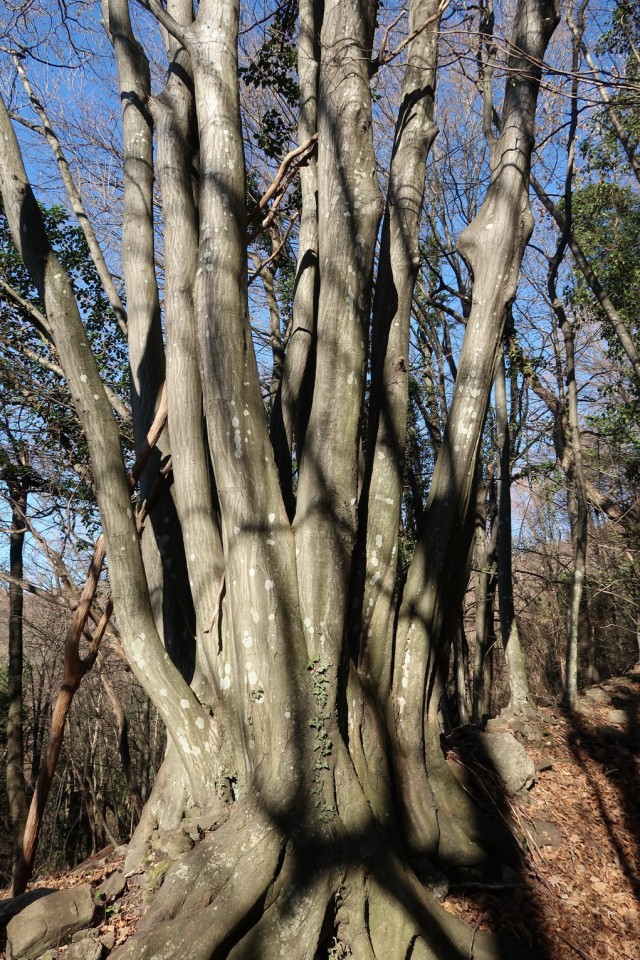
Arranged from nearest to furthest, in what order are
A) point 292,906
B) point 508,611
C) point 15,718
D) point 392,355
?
point 292,906
point 392,355
point 508,611
point 15,718

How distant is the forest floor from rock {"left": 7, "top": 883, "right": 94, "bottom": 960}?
146 mm

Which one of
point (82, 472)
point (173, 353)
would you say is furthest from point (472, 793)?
point (82, 472)

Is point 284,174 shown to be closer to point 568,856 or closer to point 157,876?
point 157,876

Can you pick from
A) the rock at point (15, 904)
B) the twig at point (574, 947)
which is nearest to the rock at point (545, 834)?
the twig at point (574, 947)

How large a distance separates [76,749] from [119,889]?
14.8 meters

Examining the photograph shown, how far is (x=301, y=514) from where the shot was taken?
3359 millimetres

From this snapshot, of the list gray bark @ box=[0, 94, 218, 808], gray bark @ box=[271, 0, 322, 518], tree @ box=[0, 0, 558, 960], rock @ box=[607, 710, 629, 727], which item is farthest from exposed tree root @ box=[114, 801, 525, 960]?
rock @ box=[607, 710, 629, 727]

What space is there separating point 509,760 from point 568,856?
0.70 meters

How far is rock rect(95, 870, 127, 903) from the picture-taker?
3082 millimetres

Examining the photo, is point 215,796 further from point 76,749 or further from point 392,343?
point 76,749

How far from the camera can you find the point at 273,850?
2793 millimetres

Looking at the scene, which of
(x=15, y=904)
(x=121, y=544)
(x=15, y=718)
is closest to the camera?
(x=15, y=904)

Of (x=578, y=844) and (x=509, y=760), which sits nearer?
(x=578, y=844)

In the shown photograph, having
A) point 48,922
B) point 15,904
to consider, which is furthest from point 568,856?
point 15,904
